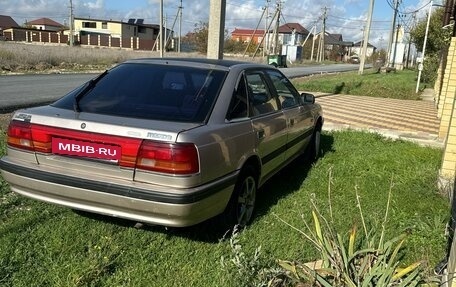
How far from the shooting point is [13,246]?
11.1ft

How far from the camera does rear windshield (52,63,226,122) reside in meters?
3.46

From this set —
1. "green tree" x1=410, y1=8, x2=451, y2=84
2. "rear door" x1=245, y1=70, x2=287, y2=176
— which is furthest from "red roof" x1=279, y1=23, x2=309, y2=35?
"rear door" x1=245, y1=70, x2=287, y2=176

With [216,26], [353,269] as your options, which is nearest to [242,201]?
[353,269]

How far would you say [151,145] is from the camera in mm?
3047

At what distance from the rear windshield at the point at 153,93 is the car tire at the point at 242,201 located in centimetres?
71

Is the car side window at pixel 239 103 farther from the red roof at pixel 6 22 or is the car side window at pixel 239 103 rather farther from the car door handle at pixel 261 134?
the red roof at pixel 6 22

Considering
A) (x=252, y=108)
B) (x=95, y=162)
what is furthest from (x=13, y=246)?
(x=252, y=108)

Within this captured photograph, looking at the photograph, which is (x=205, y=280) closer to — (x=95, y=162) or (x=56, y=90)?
(x=95, y=162)

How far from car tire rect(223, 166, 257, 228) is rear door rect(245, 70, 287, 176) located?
0.27 m

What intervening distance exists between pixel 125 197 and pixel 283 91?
2.67 metres

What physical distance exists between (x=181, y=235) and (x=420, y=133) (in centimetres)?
649

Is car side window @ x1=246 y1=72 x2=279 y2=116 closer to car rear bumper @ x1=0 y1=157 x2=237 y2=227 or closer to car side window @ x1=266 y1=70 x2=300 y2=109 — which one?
car side window @ x1=266 y1=70 x2=300 y2=109

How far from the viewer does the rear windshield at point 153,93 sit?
3459mm

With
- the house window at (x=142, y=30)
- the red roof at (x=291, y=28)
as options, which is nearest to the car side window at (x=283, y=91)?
the house window at (x=142, y=30)
